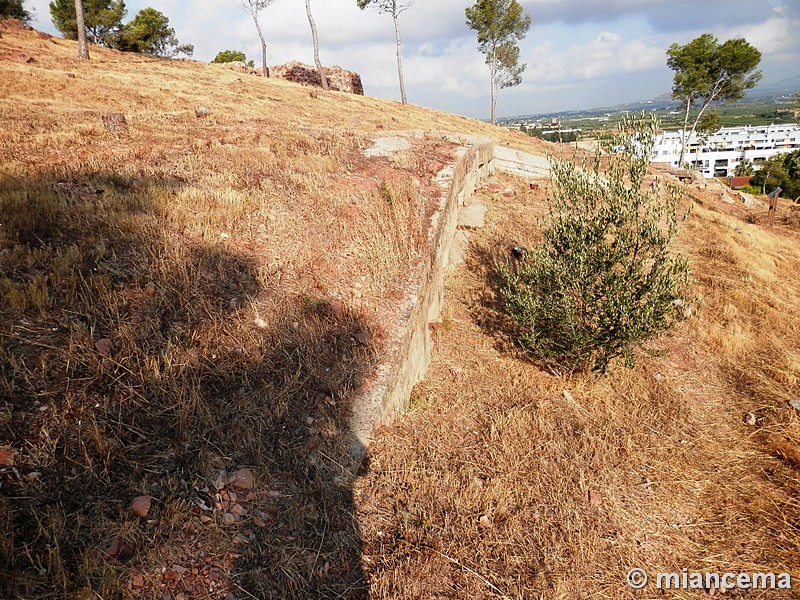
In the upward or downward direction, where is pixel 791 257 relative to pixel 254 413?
downward

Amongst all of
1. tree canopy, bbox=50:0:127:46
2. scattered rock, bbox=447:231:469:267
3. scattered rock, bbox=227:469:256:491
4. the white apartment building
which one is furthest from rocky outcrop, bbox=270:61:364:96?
the white apartment building

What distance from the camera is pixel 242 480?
3.22m

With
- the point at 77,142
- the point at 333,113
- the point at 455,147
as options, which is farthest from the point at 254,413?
the point at 333,113

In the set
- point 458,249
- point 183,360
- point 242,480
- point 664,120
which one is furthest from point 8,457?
point 664,120

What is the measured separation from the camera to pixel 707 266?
10.1 metres

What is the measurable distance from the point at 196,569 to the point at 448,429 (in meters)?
2.79

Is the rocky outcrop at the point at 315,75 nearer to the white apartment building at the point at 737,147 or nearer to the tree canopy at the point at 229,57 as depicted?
the tree canopy at the point at 229,57

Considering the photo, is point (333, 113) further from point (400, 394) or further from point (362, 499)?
point (362, 499)

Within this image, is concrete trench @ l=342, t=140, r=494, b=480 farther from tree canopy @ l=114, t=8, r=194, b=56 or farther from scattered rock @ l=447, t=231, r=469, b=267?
tree canopy @ l=114, t=8, r=194, b=56

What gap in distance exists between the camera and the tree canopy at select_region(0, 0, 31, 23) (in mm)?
28344

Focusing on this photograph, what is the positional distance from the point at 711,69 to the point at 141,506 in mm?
41712

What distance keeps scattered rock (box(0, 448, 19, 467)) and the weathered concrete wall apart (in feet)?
8.15

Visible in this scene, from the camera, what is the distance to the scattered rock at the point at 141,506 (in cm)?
277

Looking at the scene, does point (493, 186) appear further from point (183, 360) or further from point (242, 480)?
point (242, 480)
